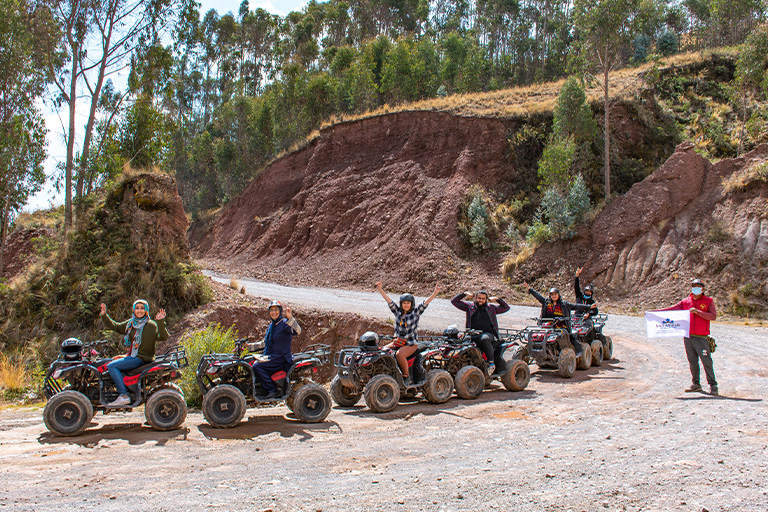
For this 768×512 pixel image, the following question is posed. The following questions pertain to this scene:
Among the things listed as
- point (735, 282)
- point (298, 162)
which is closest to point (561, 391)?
point (735, 282)

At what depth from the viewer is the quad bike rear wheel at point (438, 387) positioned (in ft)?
31.8

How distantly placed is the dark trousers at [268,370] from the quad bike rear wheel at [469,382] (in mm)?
3263

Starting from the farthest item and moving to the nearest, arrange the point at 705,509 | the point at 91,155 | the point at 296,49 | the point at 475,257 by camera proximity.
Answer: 1. the point at 296,49
2. the point at 475,257
3. the point at 91,155
4. the point at 705,509

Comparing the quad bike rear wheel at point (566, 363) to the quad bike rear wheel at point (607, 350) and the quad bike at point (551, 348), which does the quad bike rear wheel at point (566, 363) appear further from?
the quad bike rear wheel at point (607, 350)

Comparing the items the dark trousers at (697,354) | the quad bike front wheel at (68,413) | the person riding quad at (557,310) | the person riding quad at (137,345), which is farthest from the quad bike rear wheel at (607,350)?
the quad bike front wheel at (68,413)

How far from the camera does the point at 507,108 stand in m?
37.5

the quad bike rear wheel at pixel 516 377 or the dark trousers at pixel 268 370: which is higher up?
the dark trousers at pixel 268 370

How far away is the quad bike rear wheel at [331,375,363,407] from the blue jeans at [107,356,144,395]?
337 centimetres

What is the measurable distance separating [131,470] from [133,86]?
64.8ft

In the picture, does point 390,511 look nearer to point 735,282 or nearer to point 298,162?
point 735,282

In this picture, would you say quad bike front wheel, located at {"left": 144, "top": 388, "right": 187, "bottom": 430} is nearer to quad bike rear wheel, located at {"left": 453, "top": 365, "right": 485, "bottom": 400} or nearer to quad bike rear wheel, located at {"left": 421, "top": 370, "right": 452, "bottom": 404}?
quad bike rear wheel, located at {"left": 421, "top": 370, "right": 452, "bottom": 404}

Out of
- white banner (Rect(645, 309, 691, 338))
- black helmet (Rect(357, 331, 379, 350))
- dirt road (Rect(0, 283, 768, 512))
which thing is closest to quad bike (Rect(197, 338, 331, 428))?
dirt road (Rect(0, 283, 768, 512))

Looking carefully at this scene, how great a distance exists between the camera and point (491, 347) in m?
10.6

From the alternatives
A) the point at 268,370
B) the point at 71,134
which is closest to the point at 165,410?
the point at 268,370
